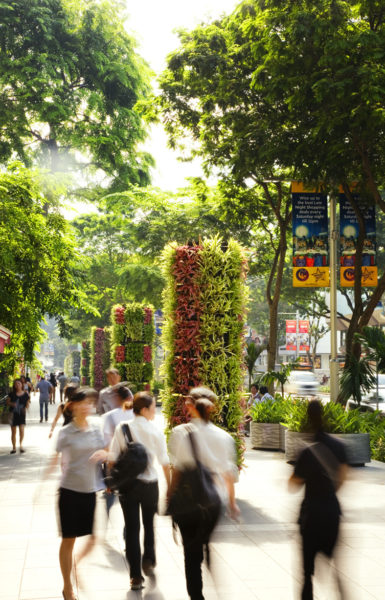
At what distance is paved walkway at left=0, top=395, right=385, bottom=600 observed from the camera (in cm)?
621

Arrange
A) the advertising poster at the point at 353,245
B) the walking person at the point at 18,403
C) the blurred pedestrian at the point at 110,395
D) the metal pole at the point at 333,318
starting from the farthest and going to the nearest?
the advertising poster at the point at 353,245
the metal pole at the point at 333,318
the walking person at the point at 18,403
the blurred pedestrian at the point at 110,395

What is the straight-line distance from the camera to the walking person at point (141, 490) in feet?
20.8

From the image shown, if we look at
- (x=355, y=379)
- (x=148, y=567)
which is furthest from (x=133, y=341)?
(x=148, y=567)

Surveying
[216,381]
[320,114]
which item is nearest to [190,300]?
[216,381]

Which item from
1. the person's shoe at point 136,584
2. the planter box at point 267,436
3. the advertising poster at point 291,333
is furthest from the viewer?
the advertising poster at point 291,333

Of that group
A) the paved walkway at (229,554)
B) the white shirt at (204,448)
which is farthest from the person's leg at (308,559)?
the white shirt at (204,448)

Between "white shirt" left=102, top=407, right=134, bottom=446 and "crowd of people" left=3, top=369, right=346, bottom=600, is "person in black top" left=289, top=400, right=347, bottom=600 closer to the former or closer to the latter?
"crowd of people" left=3, top=369, right=346, bottom=600

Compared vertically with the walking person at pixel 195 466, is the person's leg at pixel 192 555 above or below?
below

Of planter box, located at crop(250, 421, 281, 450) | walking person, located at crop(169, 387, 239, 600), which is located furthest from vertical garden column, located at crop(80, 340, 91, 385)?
walking person, located at crop(169, 387, 239, 600)

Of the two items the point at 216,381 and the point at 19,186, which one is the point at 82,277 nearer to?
the point at 19,186

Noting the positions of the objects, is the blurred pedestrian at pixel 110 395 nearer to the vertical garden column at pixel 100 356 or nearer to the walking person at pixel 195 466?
the walking person at pixel 195 466

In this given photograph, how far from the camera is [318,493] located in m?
5.34

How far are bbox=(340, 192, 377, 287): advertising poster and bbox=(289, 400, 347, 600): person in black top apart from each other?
13064 millimetres

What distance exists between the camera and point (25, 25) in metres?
26.3
